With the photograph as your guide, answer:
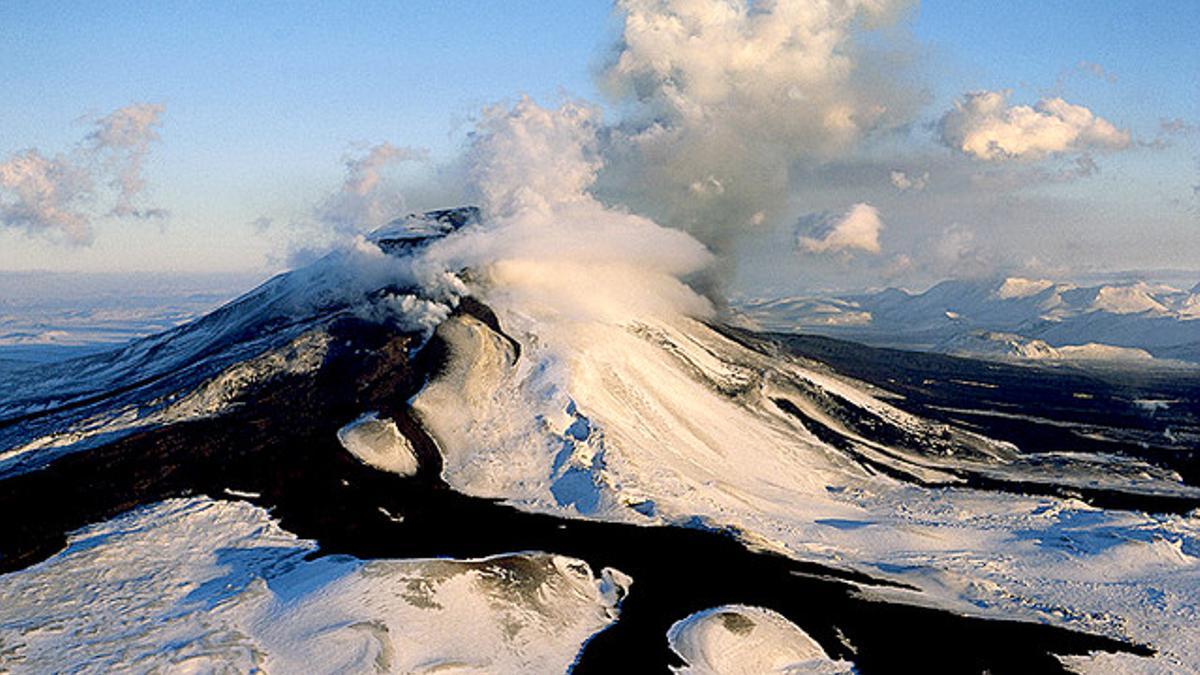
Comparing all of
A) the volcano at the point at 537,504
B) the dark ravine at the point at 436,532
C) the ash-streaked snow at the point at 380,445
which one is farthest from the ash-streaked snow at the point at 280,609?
the ash-streaked snow at the point at 380,445

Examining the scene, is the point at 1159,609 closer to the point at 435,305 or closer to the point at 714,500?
the point at 714,500

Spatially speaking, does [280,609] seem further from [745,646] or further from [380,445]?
[380,445]

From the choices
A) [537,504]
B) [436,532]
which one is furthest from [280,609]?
[537,504]

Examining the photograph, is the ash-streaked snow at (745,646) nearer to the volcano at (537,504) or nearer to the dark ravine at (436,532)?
the volcano at (537,504)

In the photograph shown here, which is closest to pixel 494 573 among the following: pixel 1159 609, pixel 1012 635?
pixel 1012 635

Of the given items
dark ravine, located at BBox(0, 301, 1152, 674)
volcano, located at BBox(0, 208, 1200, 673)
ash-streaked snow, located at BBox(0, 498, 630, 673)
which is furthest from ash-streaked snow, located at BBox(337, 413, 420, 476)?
ash-streaked snow, located at BBox(0, 498, 630, 673)

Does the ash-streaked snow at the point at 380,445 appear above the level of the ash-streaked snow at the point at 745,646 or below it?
above

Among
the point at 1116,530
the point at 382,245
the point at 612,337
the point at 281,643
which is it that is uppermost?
the point at 382,245
